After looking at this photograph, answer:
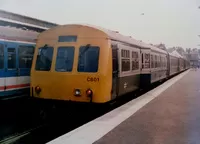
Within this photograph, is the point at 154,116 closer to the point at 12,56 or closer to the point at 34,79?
the point at 34,79

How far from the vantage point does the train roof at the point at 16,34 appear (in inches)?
477

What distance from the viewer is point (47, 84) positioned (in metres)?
10.7

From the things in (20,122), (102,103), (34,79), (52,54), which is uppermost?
(52,54)

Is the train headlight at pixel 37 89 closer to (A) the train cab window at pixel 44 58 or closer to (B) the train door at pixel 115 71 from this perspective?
(A) the train cab window at pixel 44 58

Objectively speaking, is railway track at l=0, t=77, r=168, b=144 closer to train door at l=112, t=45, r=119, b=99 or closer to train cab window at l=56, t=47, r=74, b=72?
train door at l=112, t=45, r=119, b=99

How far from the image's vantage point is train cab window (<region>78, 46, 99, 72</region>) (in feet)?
34.1

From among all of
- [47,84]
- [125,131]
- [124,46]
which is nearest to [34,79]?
[47,84]

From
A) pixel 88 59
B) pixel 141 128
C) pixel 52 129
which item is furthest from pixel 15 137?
pixel 141 128

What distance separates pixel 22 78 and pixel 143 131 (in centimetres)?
670

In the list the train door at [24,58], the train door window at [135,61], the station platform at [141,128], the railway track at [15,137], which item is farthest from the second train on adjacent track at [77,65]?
the train door window at [135,61]

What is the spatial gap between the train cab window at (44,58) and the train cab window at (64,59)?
30 centimetres

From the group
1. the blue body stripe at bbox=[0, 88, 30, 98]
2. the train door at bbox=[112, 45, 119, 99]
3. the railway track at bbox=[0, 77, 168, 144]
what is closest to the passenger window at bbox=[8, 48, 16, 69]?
Result: the blue body stripe at bbox=[0, 88, 30, 98]

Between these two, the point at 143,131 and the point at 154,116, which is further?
the point at 154,116

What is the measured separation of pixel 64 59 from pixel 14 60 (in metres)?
2.74
